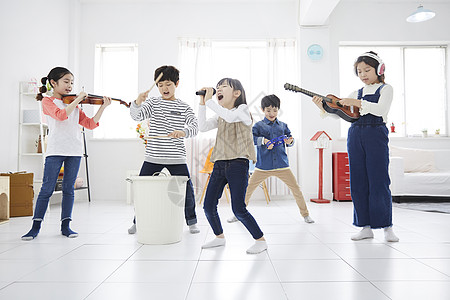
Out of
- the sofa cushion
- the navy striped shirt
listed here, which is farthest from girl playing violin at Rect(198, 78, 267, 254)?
the sofa cushion

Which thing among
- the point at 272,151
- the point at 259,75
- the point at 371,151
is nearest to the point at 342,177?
the point at 259,75

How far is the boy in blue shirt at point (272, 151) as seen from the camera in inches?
115

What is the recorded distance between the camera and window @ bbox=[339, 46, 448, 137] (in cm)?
542

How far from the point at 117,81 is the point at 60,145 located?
315 centimetres

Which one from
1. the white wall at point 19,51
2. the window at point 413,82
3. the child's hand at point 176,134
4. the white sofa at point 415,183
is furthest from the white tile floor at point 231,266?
the window at point 413,82

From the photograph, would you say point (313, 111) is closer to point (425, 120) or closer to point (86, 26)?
point (425, 120)

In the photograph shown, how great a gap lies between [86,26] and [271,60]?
2.84 metres

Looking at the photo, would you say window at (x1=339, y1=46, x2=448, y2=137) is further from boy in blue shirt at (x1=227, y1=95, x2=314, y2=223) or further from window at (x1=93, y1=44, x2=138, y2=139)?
window at (x1=93, y1=44, x2=138, y2=139)

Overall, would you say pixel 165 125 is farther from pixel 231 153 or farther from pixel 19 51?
pixel 19 51

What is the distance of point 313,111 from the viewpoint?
490 centimetres

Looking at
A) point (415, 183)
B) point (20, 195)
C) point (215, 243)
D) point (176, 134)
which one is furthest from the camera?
point (415, 183)

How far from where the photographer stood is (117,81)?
5246mm

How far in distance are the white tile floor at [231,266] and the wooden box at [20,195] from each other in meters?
0.68

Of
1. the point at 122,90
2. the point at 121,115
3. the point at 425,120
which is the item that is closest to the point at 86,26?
the point at 122,90
